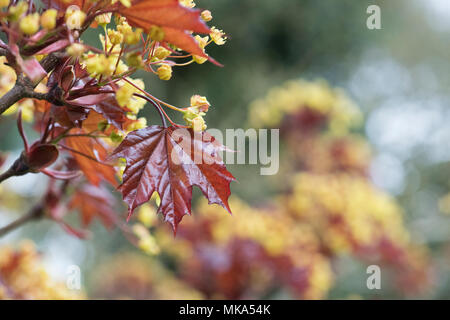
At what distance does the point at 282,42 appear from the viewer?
3783 millimetres

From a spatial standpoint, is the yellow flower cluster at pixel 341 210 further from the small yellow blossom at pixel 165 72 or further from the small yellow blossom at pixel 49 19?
the small yellow blossom at pixel 49 19

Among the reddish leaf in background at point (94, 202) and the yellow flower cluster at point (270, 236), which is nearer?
the reddish leaf in background at point (94, 202)

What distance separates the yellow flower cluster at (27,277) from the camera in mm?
773

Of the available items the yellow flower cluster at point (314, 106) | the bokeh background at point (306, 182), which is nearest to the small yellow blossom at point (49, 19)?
the bokeh background at point (306, 182)

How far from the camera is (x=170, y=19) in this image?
0.39 m

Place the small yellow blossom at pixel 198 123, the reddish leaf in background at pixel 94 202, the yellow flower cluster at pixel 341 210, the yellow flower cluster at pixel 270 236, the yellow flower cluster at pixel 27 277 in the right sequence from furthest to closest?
the yellow flower cluster at pixel 341 210, the yellow flower cluster at pixel 270 236, the reddish leaf in background at pixel 94 202, the yellow flower cluster at pixel 27 277, the small yellow blossom at pixel 198 123

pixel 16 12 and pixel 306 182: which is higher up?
pixel 306 182

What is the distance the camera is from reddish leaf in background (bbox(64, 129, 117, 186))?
0.54 metres

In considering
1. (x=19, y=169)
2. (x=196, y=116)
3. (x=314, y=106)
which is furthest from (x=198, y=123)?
(x=314, y=106)

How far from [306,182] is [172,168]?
4.40 feet

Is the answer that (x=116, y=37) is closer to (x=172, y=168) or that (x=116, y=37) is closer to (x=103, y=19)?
(x=103, y=19)

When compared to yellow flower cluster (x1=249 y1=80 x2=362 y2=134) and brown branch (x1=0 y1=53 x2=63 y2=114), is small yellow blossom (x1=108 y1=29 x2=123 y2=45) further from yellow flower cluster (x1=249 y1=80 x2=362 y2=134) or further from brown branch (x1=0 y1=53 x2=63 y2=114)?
yellow flower cluster (x1=249 y1=80 x2=362 y2=134)

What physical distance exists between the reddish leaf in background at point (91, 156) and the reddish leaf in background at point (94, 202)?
0.35 metres
